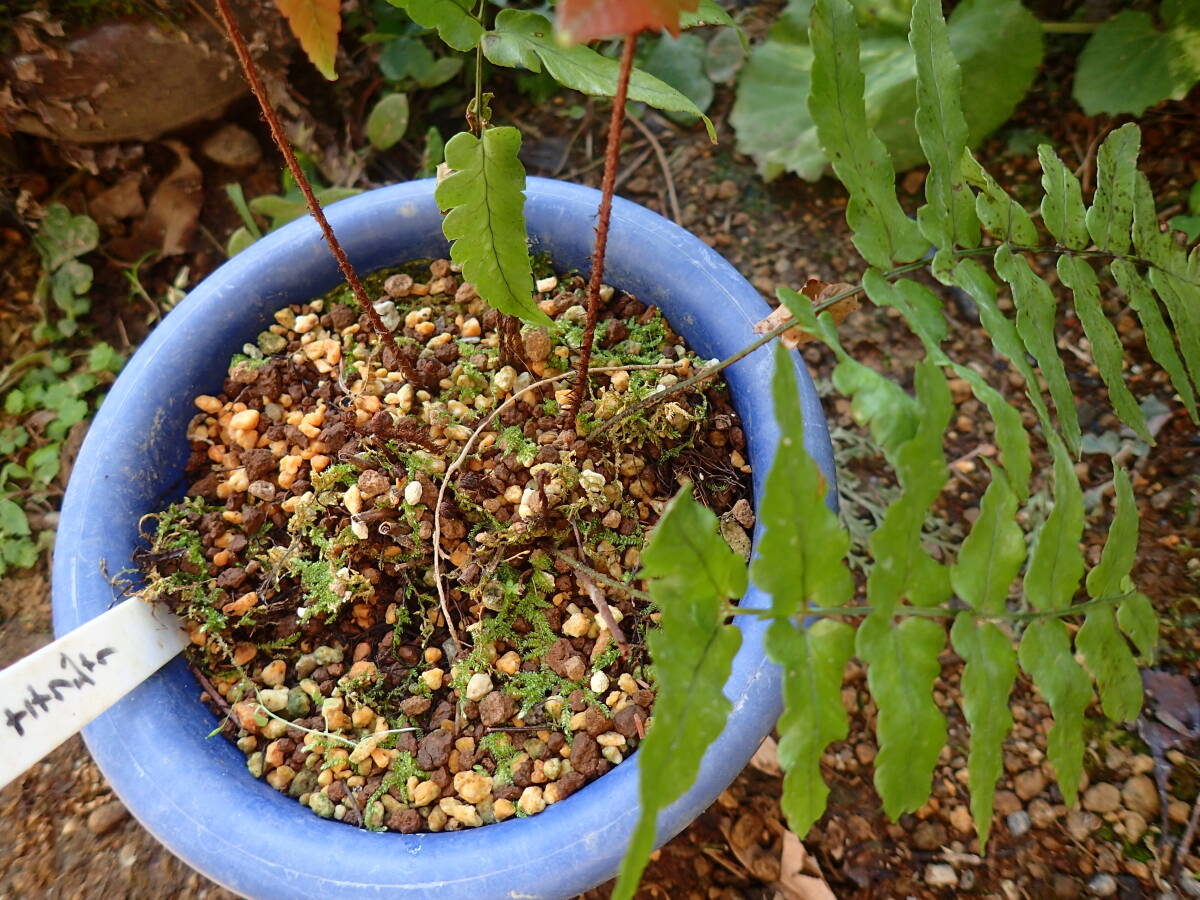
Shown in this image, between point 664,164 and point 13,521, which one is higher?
point 664,164

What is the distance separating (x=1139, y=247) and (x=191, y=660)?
104cm

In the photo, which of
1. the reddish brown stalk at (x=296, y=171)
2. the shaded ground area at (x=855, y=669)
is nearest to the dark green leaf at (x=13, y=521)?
the shaded ground area at (x=855, y=669)

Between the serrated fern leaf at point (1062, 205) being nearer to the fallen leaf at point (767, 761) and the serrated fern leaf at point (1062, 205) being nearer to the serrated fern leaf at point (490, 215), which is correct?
the serrated fern leaf at point (490, 215)

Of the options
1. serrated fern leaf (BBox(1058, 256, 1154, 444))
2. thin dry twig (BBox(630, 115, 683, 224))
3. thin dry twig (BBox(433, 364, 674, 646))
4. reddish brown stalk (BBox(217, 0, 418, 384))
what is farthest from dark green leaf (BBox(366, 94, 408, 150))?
serrated fern leaf (BBox(1058, 256, 1154, 444))

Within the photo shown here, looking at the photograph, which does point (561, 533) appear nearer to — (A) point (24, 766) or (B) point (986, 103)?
(A) point (24, 766)

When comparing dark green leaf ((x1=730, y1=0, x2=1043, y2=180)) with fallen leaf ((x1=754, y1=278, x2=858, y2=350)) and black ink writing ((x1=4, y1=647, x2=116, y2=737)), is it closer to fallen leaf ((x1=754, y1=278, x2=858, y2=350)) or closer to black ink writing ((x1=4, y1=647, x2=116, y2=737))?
fallen leaf ((x1=754, y1=278, x2=858, y2=350))

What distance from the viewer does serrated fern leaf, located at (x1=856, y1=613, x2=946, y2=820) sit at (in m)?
0.58

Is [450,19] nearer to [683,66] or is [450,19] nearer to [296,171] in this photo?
[296,171]

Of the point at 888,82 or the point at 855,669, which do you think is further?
the point at 888,82

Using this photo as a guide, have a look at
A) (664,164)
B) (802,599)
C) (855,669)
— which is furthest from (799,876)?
(664,164)

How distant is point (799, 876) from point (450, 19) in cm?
104

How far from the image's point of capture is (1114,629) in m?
0.71

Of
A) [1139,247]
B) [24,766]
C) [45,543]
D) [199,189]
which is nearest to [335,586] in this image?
[24,766]

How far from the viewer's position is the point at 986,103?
1428 mm
